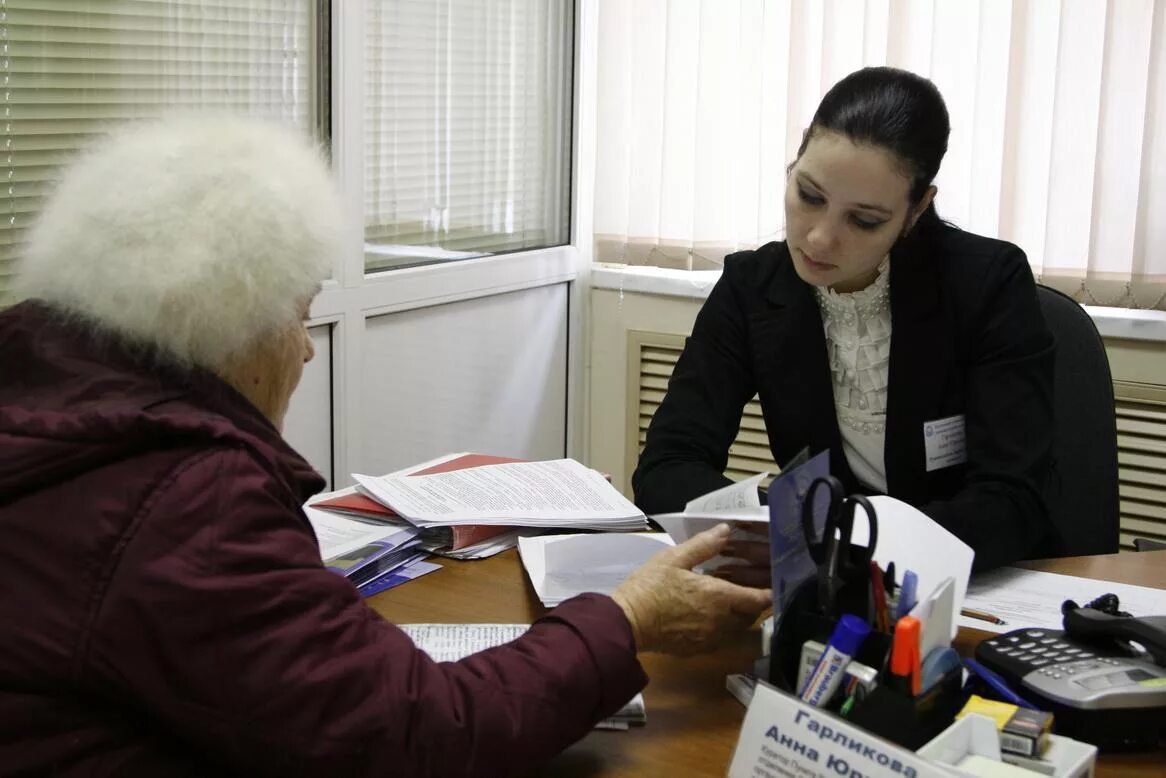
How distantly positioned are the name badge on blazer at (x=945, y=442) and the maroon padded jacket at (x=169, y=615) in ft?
3.45

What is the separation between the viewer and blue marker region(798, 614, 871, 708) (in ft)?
3.09

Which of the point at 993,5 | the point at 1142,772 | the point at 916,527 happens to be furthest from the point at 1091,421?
the point at 993,5

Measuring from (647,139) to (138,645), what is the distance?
268 centimetres

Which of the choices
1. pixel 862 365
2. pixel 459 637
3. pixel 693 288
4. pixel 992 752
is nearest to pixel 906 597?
pixel 992 752

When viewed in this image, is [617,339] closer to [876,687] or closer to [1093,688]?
[1093,688]

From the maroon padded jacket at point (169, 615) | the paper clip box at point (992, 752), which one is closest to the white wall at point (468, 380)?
the maroon padded jacket at point (169, 615)

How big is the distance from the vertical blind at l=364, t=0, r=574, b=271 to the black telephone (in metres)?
1.94

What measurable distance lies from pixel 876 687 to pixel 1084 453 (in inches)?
42.5

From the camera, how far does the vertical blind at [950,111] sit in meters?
2.71

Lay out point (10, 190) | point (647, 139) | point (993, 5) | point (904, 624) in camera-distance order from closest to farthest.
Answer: point (904, 624), point (10, 190), point (993, 5), point (647, 139)

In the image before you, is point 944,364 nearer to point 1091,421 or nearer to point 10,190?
point 1091,421

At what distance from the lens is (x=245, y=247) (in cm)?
94

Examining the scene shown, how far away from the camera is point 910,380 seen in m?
1.85

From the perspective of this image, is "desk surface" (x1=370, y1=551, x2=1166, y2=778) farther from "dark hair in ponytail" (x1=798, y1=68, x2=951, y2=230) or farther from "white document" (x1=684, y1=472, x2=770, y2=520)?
"dark hair in ponytail" (x1=798, y1=68, x2=951, y2=230)
